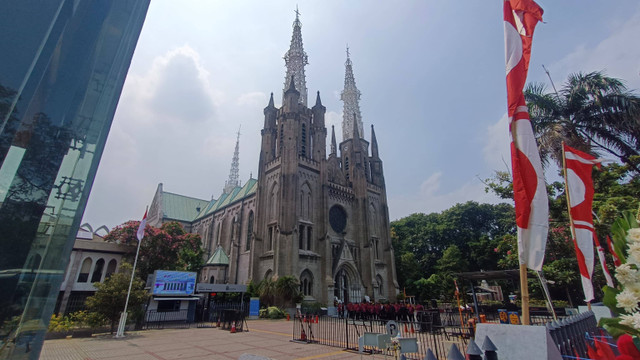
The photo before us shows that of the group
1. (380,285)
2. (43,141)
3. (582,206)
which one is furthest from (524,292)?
(380,285)

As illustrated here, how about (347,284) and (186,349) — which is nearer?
(186,349)

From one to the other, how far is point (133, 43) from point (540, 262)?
21.4 ft

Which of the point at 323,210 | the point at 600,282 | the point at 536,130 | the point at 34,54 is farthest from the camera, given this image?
the point at 323,210

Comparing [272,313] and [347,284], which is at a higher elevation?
[347,284]

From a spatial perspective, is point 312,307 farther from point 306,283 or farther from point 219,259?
point 219,259

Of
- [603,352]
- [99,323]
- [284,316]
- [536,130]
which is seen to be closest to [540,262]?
[603,352]

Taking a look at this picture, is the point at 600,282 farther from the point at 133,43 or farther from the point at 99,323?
the point at 99,323

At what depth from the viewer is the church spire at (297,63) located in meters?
47.6

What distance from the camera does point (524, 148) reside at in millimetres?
5086

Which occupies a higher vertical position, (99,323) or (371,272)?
(371,272)

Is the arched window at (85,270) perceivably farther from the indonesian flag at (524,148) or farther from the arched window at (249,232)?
the indonesian flag at (524,148)

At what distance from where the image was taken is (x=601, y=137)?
1571 cm

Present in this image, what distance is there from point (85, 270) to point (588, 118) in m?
38.3

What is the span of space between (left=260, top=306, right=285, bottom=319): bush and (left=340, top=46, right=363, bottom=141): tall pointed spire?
115ft
